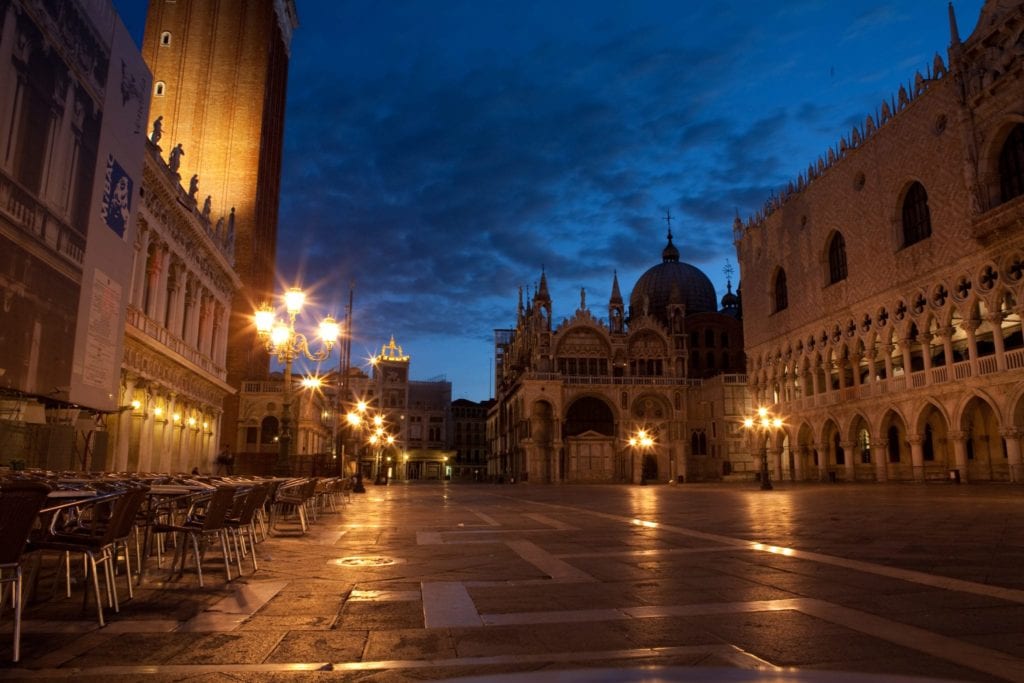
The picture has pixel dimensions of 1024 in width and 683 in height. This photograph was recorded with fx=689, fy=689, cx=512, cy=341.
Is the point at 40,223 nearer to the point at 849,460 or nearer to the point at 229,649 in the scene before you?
the point at 229,649

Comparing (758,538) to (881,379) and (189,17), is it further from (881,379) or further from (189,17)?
(189,17)

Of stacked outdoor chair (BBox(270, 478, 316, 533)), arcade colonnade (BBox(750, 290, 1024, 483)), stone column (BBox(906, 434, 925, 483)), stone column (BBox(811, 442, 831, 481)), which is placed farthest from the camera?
stone column (BBox(811, 442, 831, 481))

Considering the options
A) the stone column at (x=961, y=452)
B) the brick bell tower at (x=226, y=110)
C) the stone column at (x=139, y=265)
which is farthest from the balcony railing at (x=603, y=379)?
the stone column at (x=139, y=265)

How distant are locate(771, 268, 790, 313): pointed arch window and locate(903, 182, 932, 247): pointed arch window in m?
12.0

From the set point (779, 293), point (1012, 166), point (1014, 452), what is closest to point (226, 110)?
point (779, 293)

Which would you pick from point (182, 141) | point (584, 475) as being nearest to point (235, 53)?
point (182, 141)

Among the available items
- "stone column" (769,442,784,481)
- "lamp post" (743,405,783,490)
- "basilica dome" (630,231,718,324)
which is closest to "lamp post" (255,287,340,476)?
"lamp post" (743,405,783,490)

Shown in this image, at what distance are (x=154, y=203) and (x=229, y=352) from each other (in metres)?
20.9

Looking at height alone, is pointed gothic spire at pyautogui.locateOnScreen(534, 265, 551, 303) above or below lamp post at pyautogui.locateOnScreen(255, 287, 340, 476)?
above

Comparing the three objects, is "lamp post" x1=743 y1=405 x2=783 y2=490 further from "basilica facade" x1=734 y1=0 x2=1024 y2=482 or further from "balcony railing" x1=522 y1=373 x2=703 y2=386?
"balcony railing" x1=522 y1=373 x2=703 y2=386

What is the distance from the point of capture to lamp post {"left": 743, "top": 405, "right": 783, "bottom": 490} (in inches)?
1175

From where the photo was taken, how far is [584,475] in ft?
180

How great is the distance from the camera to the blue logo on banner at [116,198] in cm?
1806

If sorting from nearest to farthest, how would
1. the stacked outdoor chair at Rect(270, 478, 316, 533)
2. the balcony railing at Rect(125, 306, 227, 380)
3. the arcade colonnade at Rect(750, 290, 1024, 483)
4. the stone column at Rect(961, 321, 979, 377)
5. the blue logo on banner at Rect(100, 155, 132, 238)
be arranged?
1. the stacked outdoor chair at Rect(270, 478, 316, 533)
2. the blue logo on banner at Rect(100, 155, 132, 238)
3. the balcony railing at Rect(125, 306, 227, 380)
4. the arcade colonnade at Rect(750, 290, 1024, 483)
5. the stone column at Rect(961, 321, 979, 377)
